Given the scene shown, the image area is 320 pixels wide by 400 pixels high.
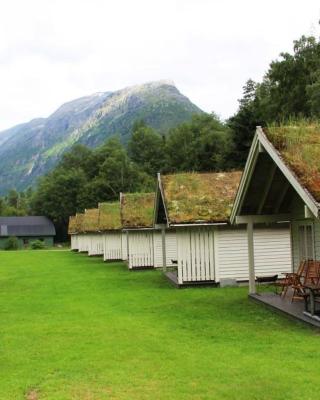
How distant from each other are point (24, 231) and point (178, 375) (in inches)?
3595

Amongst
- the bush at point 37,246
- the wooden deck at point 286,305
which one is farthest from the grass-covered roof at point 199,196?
the bush at point 37,246

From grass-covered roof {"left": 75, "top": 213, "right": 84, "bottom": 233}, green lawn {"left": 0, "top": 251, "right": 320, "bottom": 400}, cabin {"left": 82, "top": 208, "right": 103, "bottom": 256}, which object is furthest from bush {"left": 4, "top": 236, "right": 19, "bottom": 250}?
green lawn {"left": 0, "top": 251, "right": 320, "bottom": 400}

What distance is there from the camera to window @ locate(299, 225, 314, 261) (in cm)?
1755

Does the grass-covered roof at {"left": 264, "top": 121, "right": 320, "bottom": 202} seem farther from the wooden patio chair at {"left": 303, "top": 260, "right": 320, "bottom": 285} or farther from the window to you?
the window

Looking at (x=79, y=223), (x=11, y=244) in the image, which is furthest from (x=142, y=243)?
(x=11, y=244)

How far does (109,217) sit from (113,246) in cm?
229

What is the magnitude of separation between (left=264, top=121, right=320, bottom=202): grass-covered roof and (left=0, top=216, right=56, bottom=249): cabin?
8456cm

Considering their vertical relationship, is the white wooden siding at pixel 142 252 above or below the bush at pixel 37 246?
above

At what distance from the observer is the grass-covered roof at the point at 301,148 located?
12133 mm

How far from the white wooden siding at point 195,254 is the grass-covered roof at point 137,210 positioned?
10187 millimetres

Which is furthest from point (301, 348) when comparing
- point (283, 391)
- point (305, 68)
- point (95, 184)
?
point (95, 184)

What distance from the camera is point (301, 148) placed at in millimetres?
13203

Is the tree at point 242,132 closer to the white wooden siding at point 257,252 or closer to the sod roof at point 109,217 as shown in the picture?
the sod roof at point 109,217

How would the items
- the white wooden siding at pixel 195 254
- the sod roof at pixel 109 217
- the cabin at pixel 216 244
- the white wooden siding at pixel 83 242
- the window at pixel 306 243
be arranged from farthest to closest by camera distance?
the white wooden siding at pixel 83 242, the sod roof at pixel 109 217, the white wooden siding at pixel 195 254, the cabin at pixel 216 244, the window at pixel 306 243
